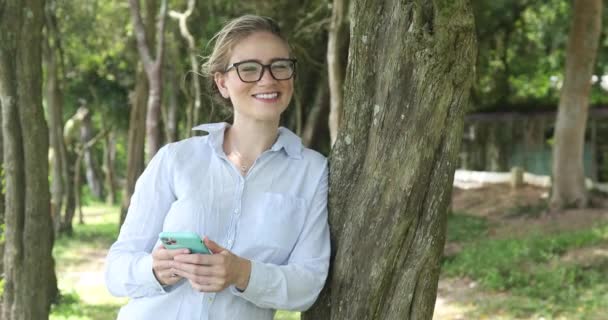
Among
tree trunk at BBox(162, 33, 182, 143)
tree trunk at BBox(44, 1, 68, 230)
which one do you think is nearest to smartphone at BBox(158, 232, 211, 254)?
tree trunk at BBox(44, 1, 68, 230)

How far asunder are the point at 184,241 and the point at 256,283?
292mm

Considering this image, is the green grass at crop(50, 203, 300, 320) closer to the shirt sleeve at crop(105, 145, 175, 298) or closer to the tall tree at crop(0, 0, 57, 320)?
the tall tree at crop(0, 0, 57, 320)

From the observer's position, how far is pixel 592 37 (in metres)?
15.1

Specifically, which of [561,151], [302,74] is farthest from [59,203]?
[561,151]

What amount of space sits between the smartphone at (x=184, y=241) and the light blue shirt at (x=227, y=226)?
200 mm

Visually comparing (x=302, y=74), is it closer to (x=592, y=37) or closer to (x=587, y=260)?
(x=592, y=37)

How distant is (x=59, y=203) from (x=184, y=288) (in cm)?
1561

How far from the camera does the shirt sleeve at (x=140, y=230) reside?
2605 mm

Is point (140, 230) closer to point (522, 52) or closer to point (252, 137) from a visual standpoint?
point (252, 137)

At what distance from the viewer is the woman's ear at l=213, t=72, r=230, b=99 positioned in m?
2.85

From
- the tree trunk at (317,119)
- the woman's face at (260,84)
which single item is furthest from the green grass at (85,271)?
the woman's face at (260,84)

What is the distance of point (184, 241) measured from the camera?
7.57ft

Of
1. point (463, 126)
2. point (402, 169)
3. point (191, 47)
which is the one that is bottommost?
point (402, 169)

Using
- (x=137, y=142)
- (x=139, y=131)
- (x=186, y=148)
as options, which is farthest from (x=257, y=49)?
(x=139, y=131)
